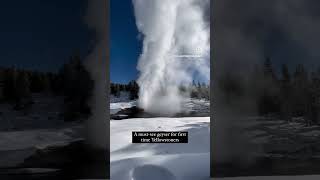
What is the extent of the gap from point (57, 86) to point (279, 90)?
1963 millimetres

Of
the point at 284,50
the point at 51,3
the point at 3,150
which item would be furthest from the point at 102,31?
the point at 284,50

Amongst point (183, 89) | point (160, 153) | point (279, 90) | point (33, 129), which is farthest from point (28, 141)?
point (279, 90)

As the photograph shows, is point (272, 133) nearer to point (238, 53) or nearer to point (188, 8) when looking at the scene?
point (238, 53)

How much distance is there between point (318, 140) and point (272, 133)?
0.46m

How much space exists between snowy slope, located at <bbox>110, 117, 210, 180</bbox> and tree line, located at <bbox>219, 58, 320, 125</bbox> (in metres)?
0.43

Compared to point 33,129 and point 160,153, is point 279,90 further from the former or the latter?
point 33,129

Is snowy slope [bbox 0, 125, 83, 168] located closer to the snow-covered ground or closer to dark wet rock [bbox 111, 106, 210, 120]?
the snow-covered ground

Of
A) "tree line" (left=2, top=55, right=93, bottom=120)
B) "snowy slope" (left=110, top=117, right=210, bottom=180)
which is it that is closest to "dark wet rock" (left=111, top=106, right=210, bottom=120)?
"snowy slope" (left=110, top=117, right=210, bottom=180)

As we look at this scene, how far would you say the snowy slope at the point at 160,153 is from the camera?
3.67 m

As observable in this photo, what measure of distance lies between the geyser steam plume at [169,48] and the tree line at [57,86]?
51 centimetres

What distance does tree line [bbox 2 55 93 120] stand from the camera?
3432 mm

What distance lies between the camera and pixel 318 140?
3842 mm

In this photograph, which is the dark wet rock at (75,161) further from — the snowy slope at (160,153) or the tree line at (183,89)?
the tree line at (183,89)

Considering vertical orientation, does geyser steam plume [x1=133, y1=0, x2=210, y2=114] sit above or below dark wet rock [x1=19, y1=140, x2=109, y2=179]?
above
